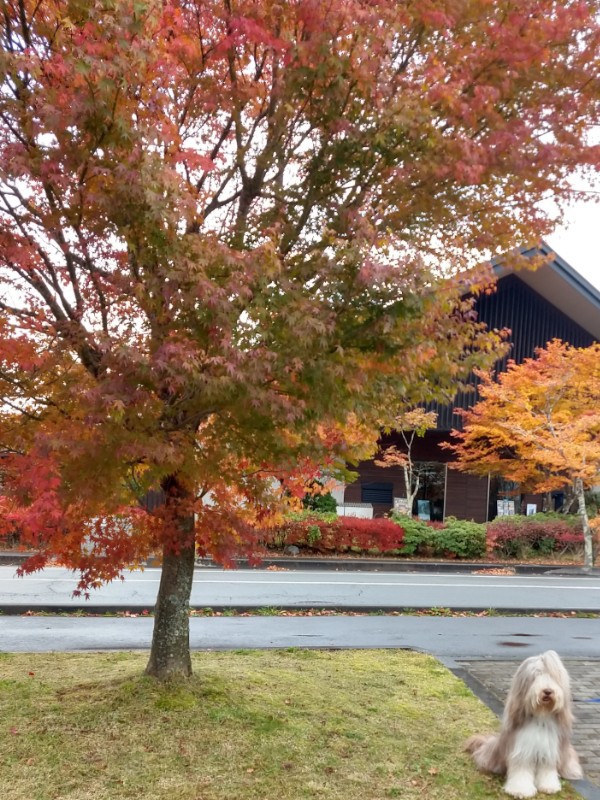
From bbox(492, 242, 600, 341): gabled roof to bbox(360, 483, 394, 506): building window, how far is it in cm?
832

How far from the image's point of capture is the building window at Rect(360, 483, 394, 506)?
2547cm

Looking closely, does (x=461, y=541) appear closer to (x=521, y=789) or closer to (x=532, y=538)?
(x=532, y=538)

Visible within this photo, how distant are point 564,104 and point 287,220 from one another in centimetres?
209

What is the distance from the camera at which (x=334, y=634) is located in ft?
30.8

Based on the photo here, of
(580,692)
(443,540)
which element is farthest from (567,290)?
(580,692)

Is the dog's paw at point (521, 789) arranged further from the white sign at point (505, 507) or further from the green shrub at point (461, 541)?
the white sign at point (505, 507)

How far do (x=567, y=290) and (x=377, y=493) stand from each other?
31.6ft

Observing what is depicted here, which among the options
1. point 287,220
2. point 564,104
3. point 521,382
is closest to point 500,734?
point 287,220

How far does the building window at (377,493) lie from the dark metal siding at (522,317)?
334 cm

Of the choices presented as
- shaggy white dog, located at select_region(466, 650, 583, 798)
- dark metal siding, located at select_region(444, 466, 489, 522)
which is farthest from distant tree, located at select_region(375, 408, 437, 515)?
shaggy white dog, located at select_region(466, 650, 583, 798)

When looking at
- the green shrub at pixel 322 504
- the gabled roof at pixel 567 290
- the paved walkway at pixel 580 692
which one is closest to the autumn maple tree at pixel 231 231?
the paved walkway at pixel 580 692

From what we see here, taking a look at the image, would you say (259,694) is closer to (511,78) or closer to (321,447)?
(321,447)

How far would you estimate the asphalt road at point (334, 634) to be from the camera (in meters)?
8.36

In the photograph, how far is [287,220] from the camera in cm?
492
